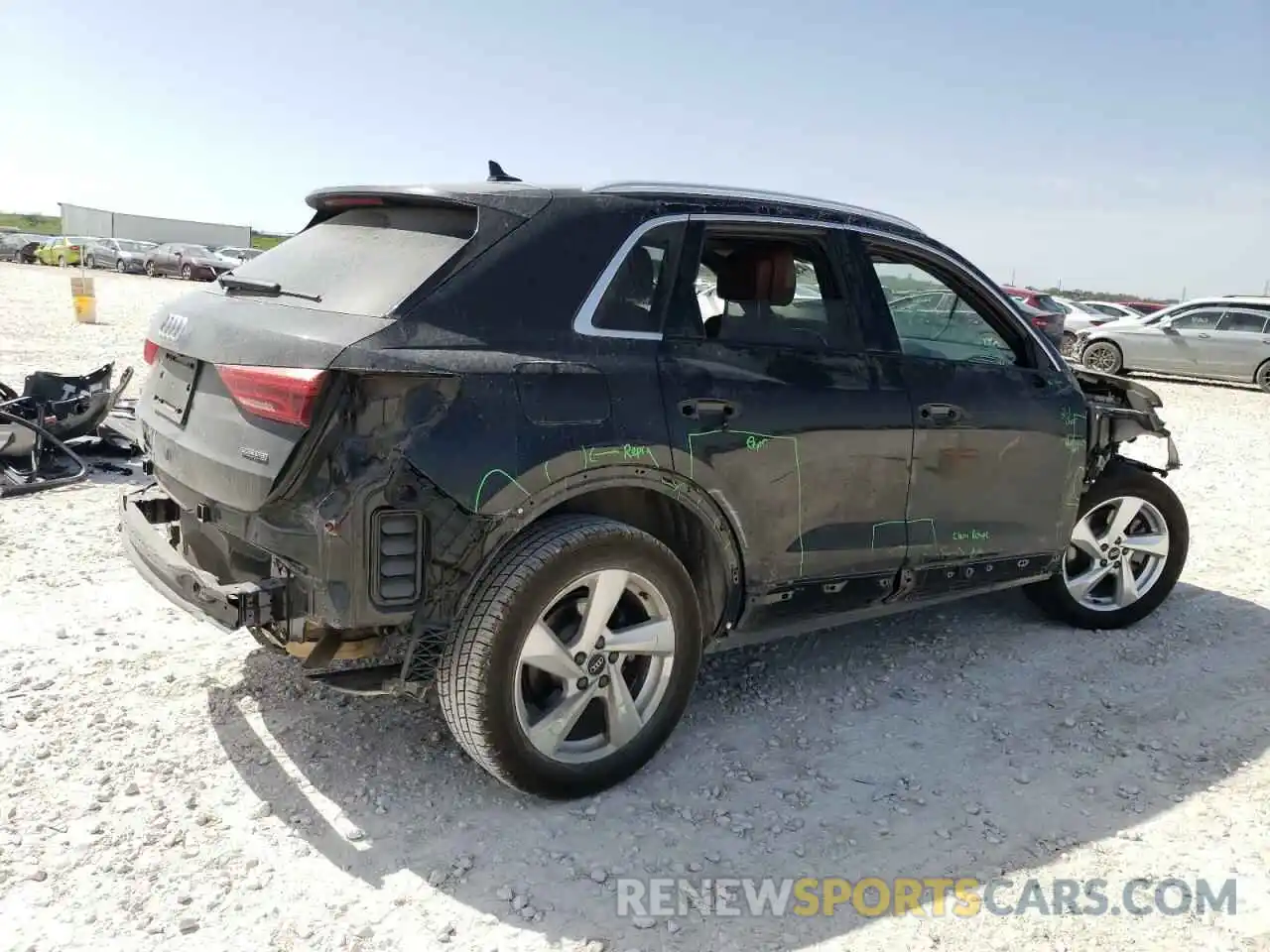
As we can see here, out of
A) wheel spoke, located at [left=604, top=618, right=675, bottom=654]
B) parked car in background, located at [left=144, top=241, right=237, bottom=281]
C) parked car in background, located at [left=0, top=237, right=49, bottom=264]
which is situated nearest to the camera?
wheel spoke, located at [left=604, top=618, right=675, bottom=654]

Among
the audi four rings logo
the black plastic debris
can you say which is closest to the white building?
the black plastic debris

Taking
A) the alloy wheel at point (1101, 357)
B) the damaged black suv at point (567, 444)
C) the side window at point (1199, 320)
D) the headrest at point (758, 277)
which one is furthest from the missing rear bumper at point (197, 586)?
the side window at point (1199, 320)

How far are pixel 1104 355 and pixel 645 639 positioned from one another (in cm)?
1792

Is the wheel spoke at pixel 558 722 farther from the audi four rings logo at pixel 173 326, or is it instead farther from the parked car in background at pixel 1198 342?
the parked car in background at pixel 1198 342

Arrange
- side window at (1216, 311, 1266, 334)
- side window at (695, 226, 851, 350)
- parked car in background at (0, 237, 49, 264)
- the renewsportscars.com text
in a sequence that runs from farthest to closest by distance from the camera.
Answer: parked car in background at (0, 237, 49, 264) → side window at (1216, 311, 1266, 334) → side window at (695, 226, 851, 350) → the renewsportscars.com text

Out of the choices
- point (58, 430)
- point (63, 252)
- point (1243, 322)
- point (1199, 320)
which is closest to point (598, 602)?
Result: point (58, 430)

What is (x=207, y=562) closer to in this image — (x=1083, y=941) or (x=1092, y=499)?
(x=1083, y=941)

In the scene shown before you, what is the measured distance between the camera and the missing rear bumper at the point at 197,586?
2.83m

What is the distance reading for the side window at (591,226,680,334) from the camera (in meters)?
3.21

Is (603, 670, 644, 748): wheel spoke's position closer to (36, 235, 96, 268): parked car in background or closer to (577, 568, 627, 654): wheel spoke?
(577, 568, 627, 654): wheel spoke

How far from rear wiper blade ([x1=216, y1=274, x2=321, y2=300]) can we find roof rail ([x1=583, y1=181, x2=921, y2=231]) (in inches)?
40.0

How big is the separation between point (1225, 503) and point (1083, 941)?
638cm

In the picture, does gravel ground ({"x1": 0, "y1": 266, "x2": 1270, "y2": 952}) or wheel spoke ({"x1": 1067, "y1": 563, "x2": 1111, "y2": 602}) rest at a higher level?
wheel spoke ({"x1": 1067, "y1": 563, "x2": 1111, "y2": 602})

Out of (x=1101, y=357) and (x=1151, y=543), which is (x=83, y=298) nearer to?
(x=1151, y=543)
